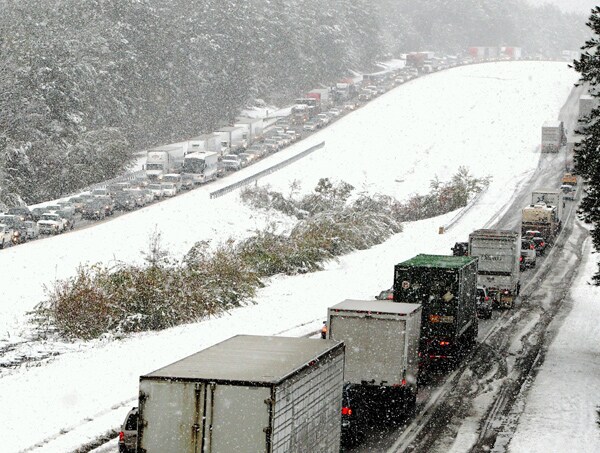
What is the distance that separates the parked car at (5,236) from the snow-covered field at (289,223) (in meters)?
1.32

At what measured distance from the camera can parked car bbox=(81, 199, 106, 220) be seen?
6675 centimetres

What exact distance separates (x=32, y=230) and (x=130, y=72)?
52543 millimetres

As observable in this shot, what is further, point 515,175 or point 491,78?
point 491,78

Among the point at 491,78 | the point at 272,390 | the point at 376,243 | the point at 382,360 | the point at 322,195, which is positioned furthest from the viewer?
the point at 491,78

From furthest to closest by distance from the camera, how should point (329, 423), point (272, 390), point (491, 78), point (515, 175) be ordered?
point (491, 78), point (515, 175), point (329, 423), point (272, 390)

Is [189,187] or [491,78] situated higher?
[491,78]

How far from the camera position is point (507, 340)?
3406cm

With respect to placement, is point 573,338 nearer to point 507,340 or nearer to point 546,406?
point 507,340

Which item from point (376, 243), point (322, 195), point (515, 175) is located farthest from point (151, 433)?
point (515, 175)

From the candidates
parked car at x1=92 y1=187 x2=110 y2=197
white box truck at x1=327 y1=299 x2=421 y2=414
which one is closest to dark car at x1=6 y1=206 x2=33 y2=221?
parked car at x1=92 y1=187 x2=110 y2=197

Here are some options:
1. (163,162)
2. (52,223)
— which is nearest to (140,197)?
(163,162)

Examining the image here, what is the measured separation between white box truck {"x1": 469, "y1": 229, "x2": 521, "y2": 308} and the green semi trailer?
1137 cm

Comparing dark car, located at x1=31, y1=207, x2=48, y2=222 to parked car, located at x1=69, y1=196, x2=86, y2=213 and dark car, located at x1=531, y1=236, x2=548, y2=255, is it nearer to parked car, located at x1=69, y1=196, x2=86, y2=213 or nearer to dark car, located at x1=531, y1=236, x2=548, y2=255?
parked car, located at x1=69, y1=196, x2=86, y2=213

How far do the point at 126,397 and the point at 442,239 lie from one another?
38.3m
